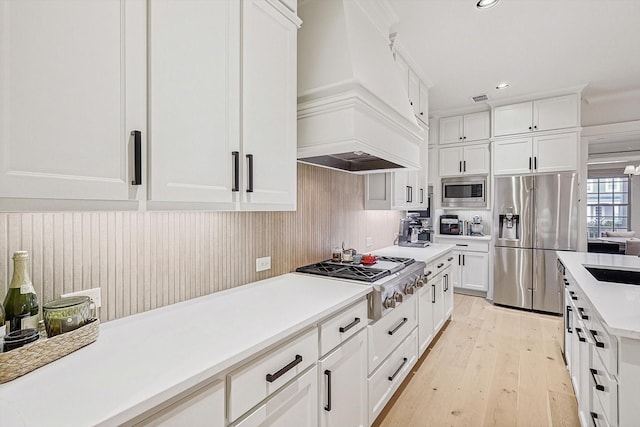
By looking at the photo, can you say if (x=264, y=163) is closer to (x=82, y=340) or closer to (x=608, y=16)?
(x=82, y=340)

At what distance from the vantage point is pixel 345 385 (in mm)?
1558

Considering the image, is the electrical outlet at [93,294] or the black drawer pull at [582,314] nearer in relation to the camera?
the electrical outlet at [93,294]

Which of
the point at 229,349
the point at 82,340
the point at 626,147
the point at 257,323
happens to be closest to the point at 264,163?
the point at 257,323

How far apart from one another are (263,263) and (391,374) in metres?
1.15

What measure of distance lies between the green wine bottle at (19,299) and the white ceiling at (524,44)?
265 cm

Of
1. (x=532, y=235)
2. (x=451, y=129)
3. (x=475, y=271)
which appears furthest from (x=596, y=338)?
(x=451, y=129)

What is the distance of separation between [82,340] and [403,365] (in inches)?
79.2

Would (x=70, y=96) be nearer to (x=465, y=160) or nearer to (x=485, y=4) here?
(x=485, y=4)

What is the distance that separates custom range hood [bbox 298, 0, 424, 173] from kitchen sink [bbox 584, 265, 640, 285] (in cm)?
161

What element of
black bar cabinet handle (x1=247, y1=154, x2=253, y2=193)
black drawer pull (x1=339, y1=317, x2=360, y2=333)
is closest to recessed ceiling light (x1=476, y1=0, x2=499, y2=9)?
black bar cabinet handle (x1=247, y1=154, x2=253, y2=193)

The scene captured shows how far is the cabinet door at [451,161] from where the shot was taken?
4.84m

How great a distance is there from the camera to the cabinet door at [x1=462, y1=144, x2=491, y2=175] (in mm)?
4613

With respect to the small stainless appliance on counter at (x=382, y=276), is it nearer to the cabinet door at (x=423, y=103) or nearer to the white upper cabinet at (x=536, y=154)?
the cabinet door at (x=423, y=103)

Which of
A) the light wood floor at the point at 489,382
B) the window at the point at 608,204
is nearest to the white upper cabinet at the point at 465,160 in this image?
the light wood floor at the point at 489,382
